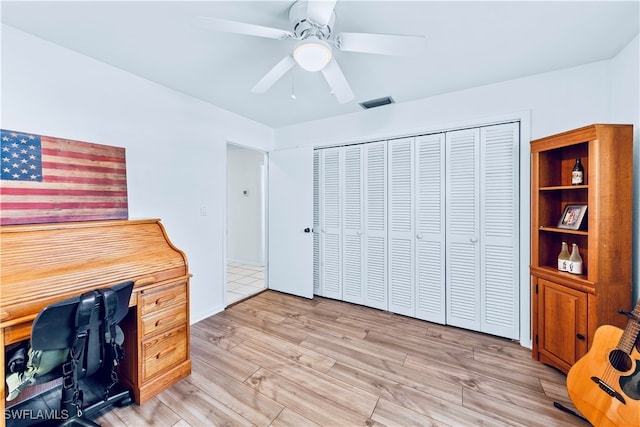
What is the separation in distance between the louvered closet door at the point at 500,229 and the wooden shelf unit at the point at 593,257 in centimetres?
29

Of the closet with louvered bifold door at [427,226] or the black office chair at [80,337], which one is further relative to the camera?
the closet with louvered bifold door at [427,226]

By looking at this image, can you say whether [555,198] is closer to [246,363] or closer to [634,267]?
[634,267]

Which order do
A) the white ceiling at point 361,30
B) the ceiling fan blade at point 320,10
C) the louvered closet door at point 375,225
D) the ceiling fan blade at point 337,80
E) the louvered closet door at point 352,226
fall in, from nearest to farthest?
the ceiling fan blade at point 320,10 → the white ceiling at point 361,30 → the ceiling fan blade at point 337,80 → the louvered closet door at point 375,225 → the louvered closet door at point 352,226

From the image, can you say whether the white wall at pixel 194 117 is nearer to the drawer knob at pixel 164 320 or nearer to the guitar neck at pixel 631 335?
the guitar neck at pixel 631 335

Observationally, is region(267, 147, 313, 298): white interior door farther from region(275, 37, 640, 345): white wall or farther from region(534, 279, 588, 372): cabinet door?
region(534, 279, 588, 372): cabinet door

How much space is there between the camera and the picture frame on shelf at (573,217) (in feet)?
6.27

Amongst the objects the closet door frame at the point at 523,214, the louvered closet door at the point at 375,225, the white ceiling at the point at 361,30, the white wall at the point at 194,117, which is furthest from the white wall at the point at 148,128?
the closet door frame at the point at 523,214

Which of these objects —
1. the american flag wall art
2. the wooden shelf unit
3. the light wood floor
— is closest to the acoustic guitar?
the light wood floor

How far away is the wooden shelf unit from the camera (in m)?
1.69

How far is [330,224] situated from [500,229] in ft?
6.08

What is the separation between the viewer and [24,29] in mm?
1670

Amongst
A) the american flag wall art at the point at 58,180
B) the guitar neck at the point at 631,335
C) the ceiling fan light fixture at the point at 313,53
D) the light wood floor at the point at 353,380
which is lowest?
the light wood floor at the point at 353,380

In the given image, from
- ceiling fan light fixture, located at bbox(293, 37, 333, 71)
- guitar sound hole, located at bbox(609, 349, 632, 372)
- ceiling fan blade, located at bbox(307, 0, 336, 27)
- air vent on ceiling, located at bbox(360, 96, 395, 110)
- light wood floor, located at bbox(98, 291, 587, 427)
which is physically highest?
air vent on ceiling, located at bbox(360, 96, 395, 110)

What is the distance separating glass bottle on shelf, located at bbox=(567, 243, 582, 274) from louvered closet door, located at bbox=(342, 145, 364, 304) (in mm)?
1858
